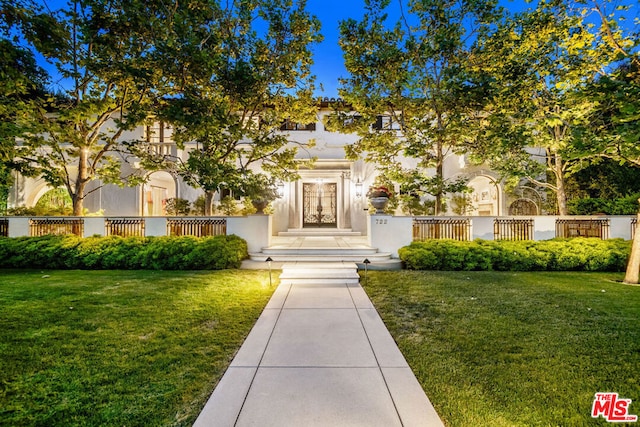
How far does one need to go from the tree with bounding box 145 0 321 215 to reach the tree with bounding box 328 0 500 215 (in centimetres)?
164

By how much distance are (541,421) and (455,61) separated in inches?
387

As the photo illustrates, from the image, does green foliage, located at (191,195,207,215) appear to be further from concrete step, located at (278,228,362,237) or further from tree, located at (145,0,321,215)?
concrete step, located at (278,228,362,237)

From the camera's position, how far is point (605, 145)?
4801 millimetres

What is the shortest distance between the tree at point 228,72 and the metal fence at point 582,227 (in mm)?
8810

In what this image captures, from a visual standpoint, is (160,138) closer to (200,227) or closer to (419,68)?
(200,227)

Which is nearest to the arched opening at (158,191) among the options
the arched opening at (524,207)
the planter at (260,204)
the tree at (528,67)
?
the planter at (260,204)

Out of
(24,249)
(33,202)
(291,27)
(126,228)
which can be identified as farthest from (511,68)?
(33,202)

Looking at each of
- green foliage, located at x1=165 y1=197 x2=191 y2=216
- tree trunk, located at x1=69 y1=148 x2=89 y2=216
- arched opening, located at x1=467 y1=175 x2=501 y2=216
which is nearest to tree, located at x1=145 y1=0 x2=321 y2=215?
tree trunk, located at x1=69 y1=148 x2=89 y2=216

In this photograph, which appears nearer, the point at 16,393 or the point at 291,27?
the point at 16,393

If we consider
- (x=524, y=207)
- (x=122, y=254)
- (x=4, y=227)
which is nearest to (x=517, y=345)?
(x=122, y=254)

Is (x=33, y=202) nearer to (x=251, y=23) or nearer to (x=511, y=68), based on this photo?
(x=251, y=23)

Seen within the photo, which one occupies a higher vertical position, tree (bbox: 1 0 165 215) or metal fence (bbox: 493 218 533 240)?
tree (bbox: 1 0 165 215)

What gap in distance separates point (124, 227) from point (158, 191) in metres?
9.32

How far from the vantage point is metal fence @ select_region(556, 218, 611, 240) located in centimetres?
845
